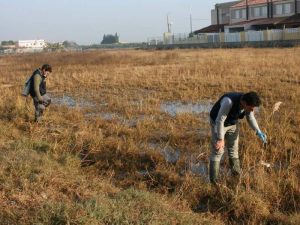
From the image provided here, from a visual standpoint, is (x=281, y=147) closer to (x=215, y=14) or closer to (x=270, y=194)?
(x=270, y=194)

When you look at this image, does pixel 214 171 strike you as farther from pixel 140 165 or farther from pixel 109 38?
pixel 109 38

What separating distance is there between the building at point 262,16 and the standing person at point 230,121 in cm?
4043

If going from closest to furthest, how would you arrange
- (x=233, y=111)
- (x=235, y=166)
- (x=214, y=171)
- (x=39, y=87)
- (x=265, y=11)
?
(x=233, y=111)
(x=214, y=171)
(x=235, y=166)
(x=39, y=87)
(x=265, y=11)

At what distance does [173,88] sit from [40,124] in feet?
20.6

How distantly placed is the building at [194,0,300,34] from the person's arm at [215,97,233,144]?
40952mm

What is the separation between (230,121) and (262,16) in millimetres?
51747

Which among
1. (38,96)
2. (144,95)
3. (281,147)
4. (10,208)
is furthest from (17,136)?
(144,95)

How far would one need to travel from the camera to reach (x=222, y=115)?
5562 millimetres

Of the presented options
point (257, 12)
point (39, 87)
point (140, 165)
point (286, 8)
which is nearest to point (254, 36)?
point (286, 8)

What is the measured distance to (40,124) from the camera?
10.2m

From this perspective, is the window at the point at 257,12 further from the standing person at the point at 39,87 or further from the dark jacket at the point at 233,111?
the dark jacket at the point at 233,111

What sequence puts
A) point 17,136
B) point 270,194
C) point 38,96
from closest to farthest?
1. point 270,194
2. point 17,136
3. point 38,96

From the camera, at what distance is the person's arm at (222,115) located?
552 cm

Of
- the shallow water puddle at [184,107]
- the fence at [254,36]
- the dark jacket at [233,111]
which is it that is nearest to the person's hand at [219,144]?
the dark jacket at [233,111]
